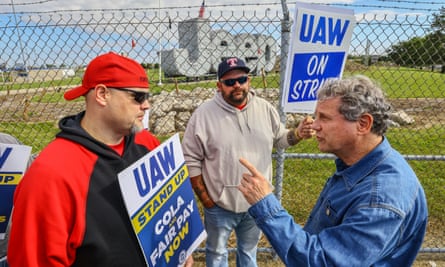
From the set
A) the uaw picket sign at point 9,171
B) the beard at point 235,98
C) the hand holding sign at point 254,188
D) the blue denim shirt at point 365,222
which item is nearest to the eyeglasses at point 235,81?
the beard at point 235,98

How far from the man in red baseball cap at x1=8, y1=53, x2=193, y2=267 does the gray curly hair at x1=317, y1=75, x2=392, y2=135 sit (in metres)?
1.08

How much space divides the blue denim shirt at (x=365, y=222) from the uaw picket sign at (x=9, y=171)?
164 cm

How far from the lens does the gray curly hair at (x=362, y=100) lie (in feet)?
4.91

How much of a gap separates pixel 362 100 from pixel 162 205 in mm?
1180

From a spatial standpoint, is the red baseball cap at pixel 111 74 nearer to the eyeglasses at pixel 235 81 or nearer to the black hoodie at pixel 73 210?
the black hoodie at pixel 73 210

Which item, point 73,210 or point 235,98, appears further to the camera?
point 235,98

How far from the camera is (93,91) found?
5.73ft

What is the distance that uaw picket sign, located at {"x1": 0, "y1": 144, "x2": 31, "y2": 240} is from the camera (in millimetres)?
2141

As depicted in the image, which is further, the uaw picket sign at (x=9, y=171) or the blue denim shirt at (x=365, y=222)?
the uaw picket sign at (x=9, y=171)

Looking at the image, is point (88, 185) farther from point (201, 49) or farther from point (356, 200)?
point (201, 49)

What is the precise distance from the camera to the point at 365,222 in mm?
1328

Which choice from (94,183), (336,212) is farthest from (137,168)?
(336,212)

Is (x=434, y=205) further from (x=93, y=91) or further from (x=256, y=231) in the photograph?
(x=93, y=91)

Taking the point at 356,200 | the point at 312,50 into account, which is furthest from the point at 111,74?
the point at 312,50
